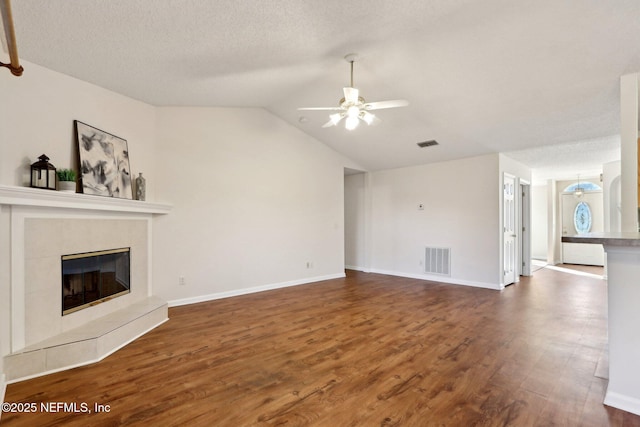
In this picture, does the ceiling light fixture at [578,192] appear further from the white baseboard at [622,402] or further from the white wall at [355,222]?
the white baseboard at [622,402]

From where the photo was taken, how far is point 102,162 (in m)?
3.57

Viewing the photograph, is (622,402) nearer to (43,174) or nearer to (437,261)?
(437,261)

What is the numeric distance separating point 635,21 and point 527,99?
4.25ft

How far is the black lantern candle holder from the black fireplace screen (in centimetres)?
71

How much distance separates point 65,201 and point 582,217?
39.6 feet

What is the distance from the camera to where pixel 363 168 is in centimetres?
739

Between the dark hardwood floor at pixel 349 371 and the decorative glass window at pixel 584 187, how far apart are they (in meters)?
6.54

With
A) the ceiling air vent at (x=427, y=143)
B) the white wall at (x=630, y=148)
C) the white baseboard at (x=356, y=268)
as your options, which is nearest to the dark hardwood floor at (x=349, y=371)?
the white wall at (x=630, y=148)

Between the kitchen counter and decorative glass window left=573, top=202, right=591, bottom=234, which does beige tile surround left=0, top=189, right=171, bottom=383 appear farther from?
decorative glass window left=573, top=202, right=591, bottom=234

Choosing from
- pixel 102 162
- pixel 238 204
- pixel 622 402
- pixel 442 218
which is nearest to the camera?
pixel 622 402

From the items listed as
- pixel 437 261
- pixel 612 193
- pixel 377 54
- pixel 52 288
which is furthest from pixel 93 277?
pixel 612 193

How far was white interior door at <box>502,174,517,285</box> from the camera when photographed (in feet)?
19.3

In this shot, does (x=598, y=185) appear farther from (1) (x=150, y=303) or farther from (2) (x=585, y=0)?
(1) (x=150, y=303)

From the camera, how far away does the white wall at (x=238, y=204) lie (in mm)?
4520
